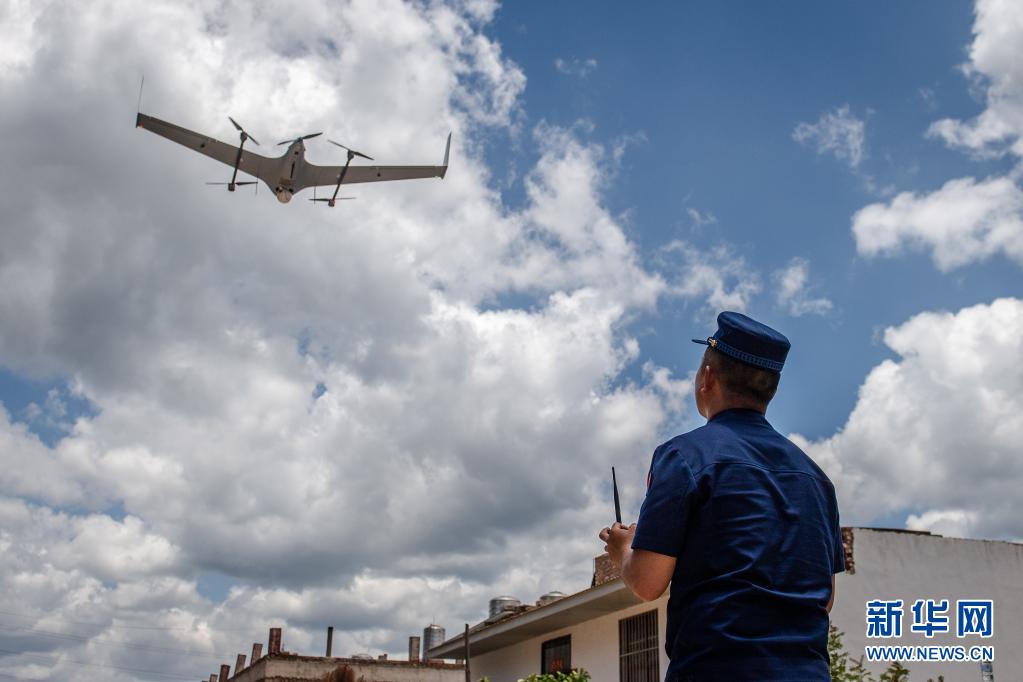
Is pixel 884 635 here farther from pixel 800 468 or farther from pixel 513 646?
pixel 800 468

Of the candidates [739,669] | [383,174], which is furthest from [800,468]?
[383,174]

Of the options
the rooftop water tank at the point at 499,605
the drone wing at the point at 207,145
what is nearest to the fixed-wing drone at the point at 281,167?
the drone wing at the point at 207,145

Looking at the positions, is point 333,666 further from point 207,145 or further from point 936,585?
point 936,585

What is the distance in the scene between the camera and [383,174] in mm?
34469

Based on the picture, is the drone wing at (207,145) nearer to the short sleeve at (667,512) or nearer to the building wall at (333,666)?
the building wall at (333,666)

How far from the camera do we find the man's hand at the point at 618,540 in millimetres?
2580

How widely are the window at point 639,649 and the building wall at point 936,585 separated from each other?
327 centimetres

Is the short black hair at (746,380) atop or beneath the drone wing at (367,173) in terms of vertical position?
beneath

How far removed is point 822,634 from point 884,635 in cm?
1673

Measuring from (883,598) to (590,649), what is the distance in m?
6.29

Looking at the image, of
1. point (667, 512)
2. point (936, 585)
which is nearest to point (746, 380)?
point (667, 512)

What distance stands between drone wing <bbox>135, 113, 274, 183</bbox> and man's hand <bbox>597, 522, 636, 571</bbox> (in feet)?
99.5

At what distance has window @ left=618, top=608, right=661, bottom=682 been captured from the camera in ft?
59.6

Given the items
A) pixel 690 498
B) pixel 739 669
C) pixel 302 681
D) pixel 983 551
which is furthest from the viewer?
pixel 302 681
